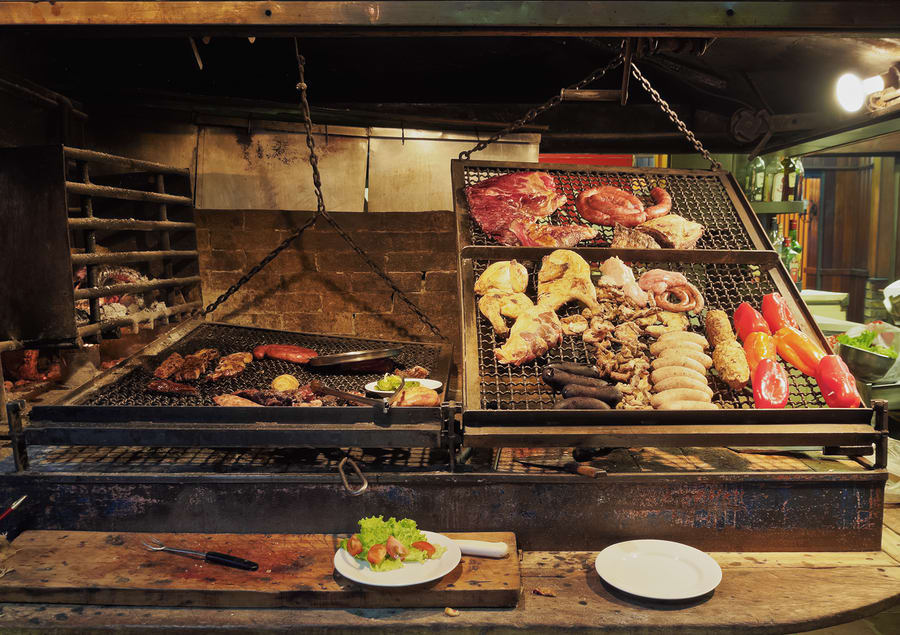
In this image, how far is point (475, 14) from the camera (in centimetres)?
279

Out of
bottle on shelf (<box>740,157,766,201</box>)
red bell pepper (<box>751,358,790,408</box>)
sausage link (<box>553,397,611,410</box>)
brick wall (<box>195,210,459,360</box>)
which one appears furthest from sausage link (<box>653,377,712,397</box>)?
bottle on shelf (<box>740,157,766,201</box>)

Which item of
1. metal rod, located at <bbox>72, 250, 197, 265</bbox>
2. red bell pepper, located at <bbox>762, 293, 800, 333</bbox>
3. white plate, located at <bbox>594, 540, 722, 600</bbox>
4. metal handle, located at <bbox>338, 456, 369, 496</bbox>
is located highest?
metal rod, located at <bbox>72, 250, 197, 265</bbox>

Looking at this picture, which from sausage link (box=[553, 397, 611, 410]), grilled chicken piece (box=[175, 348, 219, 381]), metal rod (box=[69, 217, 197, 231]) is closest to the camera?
sausage link (box=[553, 397, 611, 410])

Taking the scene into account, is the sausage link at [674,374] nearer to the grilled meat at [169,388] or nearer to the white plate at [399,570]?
the white plate at [399,570]

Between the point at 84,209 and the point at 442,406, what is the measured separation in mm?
3132

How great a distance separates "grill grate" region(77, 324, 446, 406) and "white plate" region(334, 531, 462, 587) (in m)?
1.39

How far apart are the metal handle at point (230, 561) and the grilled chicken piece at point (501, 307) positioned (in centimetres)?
171

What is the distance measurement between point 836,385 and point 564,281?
148 centimetres

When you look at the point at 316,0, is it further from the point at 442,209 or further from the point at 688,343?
the point at 442,209

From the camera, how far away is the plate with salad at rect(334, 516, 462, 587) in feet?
8.32

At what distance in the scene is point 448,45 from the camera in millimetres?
6391

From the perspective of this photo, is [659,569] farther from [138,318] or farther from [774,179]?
[774,179]

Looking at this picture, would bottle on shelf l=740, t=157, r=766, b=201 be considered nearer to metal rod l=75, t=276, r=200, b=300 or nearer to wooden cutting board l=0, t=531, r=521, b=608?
wooden cutting board l=0, t=531, r=521, b=608

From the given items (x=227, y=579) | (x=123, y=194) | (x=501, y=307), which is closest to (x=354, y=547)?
(x=227, y=579)
